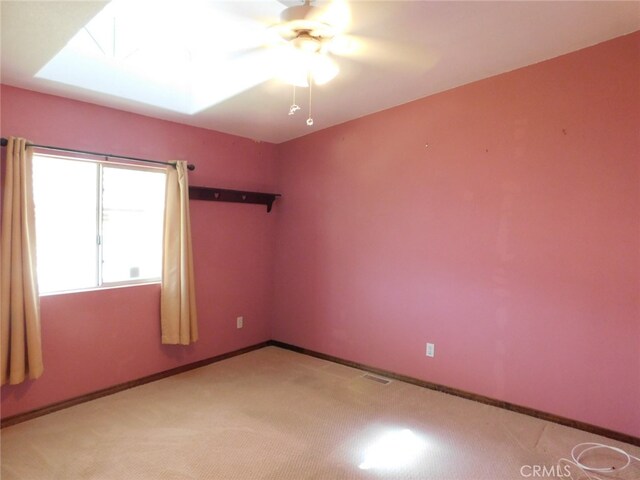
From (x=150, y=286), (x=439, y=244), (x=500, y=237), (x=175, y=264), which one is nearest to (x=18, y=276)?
(x=150, y=286)

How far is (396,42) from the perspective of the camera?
2.34m

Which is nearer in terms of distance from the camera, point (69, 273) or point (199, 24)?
point (199, 24)

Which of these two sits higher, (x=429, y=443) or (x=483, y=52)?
(x=483, y=52)

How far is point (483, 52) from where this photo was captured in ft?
8.32

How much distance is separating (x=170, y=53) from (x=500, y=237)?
9.43ft

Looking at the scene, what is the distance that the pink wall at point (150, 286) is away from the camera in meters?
2.74

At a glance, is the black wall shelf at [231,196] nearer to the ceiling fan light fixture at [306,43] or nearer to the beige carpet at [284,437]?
the beige carpet at [284,437]

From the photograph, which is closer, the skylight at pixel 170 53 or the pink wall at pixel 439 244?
the skylight at pixel 170 53

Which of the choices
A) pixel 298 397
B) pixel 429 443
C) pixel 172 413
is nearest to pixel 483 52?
pixel 429 443

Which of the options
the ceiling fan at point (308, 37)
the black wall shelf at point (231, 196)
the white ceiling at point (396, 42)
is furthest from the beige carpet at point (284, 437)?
the white ceiling at point (396, 42)

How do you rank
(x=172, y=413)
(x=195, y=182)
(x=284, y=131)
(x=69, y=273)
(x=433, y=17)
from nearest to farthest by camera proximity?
(x=433, y=17), (x=172, y=413), (x=69, y=273), (x=195, y=182), (x=284, y=131)

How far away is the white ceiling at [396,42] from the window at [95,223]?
554 millimetres

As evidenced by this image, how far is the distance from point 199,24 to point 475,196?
2.30 metres

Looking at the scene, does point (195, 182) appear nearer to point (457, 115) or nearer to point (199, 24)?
point (199, 24)
